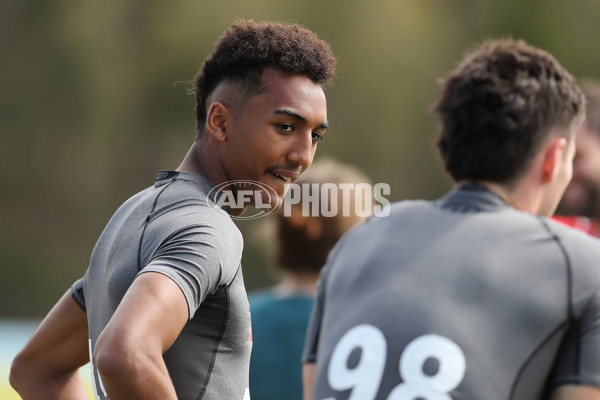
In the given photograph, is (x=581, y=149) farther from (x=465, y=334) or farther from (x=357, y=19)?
(x=357, y=19)

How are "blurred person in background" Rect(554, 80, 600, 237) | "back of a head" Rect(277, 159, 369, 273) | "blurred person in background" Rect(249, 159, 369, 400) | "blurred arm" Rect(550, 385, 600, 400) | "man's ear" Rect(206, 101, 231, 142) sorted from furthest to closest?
"blurred person in background" Rect(554, 80, 600, 237), "back of a head" Rect(277, 159, 369, 273), "blurred person in background" Rect(249, 159, 369, 400), "man's ear" Rect(206, 101, 231, 142), "blurred arm" Rect(550, 385, 600, 400)

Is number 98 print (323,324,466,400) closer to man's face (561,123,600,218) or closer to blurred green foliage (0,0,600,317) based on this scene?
man's face (561,123,600,218)

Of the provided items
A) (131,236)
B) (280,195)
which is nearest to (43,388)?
(131,236)

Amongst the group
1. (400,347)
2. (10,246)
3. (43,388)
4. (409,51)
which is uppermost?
(409,51)

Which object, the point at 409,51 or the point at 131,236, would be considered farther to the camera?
the point at 409,51

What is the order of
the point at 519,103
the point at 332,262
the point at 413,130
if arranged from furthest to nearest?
the point at 413,130, the point at 332,262, the point at 519,103

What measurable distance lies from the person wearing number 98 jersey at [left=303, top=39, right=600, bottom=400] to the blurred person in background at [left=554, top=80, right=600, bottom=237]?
2.64 meters

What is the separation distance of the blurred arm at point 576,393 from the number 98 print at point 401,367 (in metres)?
0.23

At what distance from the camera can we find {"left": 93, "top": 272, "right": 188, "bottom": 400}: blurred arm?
2332mm

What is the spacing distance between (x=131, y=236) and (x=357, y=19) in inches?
848

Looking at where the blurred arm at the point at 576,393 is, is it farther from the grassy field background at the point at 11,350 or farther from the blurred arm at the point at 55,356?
the grassy field background at the point at 11,350

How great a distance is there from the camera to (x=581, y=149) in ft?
16.5

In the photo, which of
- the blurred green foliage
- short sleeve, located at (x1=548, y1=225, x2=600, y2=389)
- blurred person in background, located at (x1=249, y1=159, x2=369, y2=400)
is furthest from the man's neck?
the blurred green foliage

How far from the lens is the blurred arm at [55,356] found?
316 centimetres
